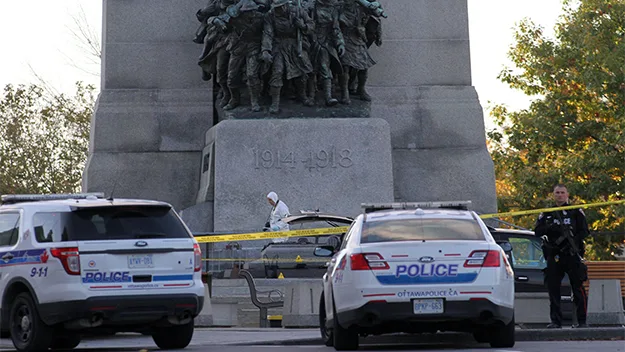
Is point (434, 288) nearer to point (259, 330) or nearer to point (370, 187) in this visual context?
point (259, 330)

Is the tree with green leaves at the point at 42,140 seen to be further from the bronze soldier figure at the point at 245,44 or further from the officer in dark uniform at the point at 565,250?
the officer in dark uniform at the point at 565,250

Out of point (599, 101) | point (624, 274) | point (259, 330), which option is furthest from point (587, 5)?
point (259, 330)

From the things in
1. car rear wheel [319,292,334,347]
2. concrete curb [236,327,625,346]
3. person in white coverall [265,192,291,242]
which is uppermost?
person in white coverall [265,192,291,242]

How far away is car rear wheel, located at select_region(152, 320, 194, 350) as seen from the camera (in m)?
14.5

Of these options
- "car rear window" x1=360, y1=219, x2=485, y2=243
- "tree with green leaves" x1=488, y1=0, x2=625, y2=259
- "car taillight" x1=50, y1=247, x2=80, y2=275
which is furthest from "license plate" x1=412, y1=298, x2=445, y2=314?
"tree with green leaves" x1=488, y1=0, x2=625, y2=259

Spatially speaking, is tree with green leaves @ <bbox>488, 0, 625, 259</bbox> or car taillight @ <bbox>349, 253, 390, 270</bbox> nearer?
car taillight @ <bbox>349, 253, 390, 270</bbox>

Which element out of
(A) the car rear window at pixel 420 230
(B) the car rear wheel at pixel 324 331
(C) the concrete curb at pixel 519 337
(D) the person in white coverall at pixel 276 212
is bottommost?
(C) the concrete curb at pixel 519 337

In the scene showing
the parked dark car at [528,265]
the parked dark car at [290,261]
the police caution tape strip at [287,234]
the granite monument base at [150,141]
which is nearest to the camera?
the parked dark car at [528,265]

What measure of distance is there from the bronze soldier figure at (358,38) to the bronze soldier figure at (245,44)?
1.89 metres

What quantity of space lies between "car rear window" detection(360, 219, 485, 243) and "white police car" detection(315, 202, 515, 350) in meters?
0.01

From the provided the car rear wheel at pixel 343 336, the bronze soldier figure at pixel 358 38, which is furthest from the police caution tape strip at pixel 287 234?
the car rear wheel at pixel 343 336

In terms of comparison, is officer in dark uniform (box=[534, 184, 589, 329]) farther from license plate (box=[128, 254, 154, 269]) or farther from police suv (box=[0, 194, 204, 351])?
license plate (box=[128, 254, 154, 269])

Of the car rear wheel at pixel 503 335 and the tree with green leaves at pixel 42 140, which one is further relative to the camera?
the tree with green leaves at pixel 42 140

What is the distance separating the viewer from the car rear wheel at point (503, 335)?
45.0ft
